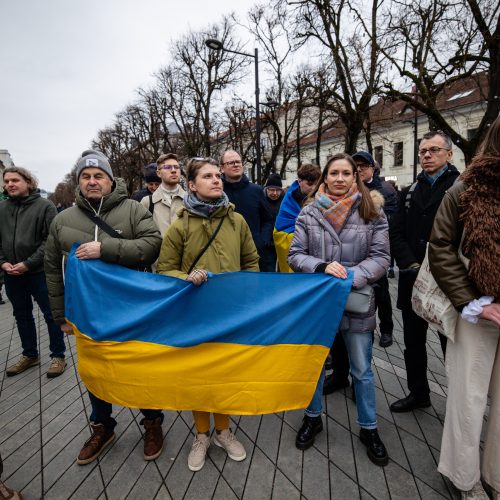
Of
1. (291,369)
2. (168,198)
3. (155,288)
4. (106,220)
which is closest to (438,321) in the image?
(291,369)

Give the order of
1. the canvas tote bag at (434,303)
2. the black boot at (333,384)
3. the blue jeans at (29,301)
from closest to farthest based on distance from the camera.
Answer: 1. the canvas tote bag at (434,303)
2. the black boot at (333,384)
3. the blue jeans at (29,301)

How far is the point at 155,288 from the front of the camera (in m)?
2.36

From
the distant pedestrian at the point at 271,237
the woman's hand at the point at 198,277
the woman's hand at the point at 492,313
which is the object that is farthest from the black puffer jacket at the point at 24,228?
the woman's hand at the point at 492,313

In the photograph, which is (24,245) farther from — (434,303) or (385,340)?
(385,340)

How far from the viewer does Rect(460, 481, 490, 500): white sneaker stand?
6.76 ft

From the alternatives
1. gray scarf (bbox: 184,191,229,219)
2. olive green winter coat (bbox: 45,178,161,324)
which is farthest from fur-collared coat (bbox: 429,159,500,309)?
olive green winter coat (bbox: 45,178,161,324)

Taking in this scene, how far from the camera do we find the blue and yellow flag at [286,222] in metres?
4.34

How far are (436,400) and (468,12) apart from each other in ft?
38.3

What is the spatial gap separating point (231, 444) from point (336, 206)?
1.92 meters

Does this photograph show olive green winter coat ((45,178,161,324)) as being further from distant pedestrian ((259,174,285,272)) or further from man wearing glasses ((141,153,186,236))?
distant pedestrian ((259,174,285,272))

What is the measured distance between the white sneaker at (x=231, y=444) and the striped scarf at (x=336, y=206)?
1748 mm

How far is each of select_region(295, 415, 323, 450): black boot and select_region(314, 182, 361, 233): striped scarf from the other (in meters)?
1.50

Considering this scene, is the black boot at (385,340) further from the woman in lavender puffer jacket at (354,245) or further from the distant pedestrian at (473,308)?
the distant pedestrian at (473,308)

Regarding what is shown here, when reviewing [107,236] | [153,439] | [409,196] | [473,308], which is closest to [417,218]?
[409,196]
